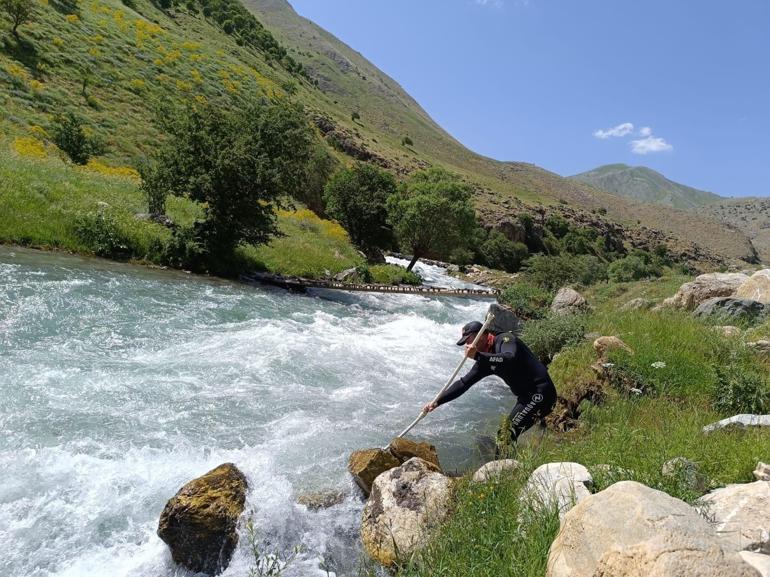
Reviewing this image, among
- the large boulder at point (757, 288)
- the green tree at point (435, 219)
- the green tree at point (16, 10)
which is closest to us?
the large boulder at point (757, 288)

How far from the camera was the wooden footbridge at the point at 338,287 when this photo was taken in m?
21.9

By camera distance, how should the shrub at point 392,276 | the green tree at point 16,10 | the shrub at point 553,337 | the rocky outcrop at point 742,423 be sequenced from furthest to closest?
the green tree at point 16,10 → the shrub at point 392,276 → the shrub at point 553,337 → the rocky outcrop at point 742,423

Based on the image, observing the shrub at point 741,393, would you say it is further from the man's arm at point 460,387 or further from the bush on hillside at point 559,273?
the bush on hillside at point 559,273

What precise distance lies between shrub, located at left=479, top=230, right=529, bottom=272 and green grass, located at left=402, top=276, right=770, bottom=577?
51.2m

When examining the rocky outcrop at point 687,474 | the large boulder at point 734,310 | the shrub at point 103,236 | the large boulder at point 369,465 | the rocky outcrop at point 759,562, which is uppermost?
the large boulder at point 734,310

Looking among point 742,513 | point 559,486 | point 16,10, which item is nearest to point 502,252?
point 16,10

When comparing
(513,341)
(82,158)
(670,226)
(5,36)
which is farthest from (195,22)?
(670,226)

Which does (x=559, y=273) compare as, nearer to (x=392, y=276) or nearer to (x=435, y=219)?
(x=435, y=219)

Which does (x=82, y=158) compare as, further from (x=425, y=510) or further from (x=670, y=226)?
(x=670, y=226)

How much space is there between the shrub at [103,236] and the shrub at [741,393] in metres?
19.6

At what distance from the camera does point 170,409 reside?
7988 mm

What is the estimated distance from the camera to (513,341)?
273 inches

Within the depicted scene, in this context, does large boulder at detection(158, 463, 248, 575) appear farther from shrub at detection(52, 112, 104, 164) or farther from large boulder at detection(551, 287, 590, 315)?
shrub at detection(52, 112, 104, 164)

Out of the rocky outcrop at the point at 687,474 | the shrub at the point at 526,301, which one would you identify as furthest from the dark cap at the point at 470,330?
the shrub at the point at 526,301
